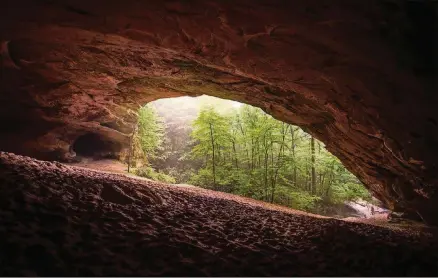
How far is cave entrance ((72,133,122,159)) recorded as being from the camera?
1648cm

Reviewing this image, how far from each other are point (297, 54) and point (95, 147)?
15.8 m

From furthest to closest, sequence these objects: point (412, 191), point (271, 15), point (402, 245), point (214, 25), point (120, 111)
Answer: point (120, 111), point (412, 191), point (214, 25), point (271, 15), point (402, 245)

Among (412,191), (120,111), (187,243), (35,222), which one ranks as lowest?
(187,243)

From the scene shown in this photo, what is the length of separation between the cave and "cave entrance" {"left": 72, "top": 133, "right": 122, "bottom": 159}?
7.80m

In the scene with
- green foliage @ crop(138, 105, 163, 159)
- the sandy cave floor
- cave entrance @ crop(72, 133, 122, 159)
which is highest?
green foliage @ crop(138, 105, 163, 159)

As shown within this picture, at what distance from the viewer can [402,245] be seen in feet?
12.3

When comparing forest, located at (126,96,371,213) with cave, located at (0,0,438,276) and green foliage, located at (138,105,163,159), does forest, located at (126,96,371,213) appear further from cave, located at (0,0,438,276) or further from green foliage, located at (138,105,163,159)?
cave, located at (0,0,438,276)

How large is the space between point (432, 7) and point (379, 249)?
13.5ft

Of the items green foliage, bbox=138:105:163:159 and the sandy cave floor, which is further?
green foliage, bbox=138:105:163:159

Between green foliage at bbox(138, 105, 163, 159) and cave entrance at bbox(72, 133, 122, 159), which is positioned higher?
green foliage at bbox(138, 105, 163, 159)

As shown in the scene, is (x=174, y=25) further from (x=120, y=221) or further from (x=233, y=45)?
(x=120, y=221)

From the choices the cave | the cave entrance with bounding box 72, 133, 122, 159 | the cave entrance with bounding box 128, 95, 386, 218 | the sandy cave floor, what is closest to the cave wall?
the cave


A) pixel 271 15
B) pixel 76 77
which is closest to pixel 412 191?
pixel 271 15

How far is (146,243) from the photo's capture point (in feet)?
9.80
